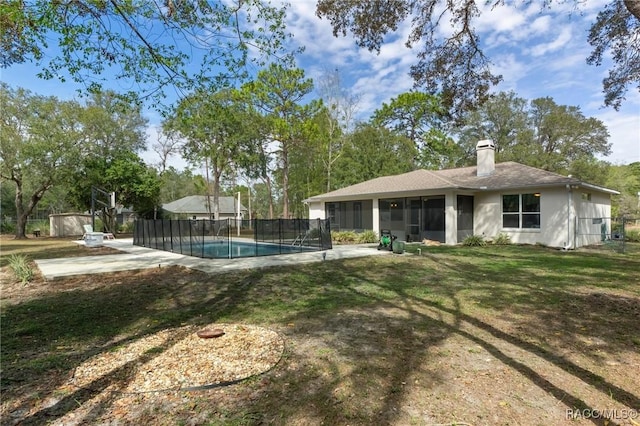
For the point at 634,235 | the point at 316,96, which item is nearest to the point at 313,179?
the point at 316,96

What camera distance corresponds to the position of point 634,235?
1611cm

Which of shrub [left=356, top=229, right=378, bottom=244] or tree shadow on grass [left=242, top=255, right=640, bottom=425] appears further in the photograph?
shrub [left=356, top=229, right=378, bottom=244]

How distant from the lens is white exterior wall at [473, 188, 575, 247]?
42.3ft

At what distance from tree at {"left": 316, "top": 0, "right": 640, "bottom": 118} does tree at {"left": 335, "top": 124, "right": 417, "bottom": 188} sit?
2209 cm

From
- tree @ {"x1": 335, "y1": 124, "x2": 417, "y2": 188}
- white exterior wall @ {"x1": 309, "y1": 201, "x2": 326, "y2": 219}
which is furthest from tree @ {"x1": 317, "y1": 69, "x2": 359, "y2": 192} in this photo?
white exterior wall @ {"x1": 309, "y1": 201, "x2": 326, "y2": 219}

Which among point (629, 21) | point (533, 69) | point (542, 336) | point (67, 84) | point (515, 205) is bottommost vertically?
point (542, 336)

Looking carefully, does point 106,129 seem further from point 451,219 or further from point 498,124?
point 498,124

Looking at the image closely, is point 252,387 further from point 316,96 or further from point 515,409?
point 316,96

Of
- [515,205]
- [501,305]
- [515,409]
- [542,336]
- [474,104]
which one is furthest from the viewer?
[515,205]

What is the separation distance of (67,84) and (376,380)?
6.99 m

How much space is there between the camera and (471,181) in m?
16.6

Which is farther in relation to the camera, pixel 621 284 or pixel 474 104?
pixel 474 104

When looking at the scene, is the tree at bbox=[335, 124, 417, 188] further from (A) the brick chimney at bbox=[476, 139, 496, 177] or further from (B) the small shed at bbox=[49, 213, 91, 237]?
(B) the small shed at bbox=[49, 213, 91, 237]

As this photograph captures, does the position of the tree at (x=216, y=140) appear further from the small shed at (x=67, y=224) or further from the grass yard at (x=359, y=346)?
the grass yard at (x=359, y=346)
